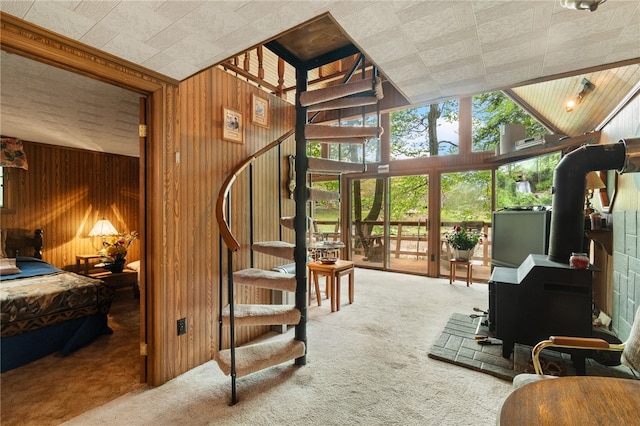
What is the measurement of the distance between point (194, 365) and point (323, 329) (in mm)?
1290

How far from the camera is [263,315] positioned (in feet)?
6.93

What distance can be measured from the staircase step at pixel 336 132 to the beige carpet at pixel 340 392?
6.35 ft

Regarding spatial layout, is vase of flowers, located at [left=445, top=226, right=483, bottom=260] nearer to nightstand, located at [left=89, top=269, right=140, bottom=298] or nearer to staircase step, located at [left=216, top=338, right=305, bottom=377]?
staircase step, located at [left=216, top=338, right=305, bottom=377]

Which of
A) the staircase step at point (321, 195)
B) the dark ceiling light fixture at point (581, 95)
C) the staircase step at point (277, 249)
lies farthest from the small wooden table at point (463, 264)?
the staircase step at point (277, 249)

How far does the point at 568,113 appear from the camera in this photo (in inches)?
143

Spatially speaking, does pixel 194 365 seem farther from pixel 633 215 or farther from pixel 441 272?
pixel 441 272

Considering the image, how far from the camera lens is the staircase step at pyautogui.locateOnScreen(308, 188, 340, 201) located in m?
2.36

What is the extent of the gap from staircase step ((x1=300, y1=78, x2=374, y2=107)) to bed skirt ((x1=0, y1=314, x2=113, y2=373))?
290cm

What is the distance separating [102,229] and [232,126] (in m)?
3.64

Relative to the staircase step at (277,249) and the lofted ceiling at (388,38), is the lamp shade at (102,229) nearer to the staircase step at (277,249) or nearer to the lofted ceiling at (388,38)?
the lofted ceiling at (388,38)

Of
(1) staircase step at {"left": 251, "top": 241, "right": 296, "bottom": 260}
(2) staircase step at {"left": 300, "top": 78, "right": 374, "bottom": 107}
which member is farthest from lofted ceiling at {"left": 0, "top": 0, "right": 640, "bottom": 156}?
(1) staircase step at {"left": 251, "top": 241, "right": 296, "bottom": 260}

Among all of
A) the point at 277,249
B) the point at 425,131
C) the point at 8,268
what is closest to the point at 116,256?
the point at 8,268

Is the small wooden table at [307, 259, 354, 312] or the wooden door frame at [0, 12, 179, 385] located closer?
the wooden door frame at [0, 12, 179, 385]

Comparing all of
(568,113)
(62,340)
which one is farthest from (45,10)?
(568,113)
